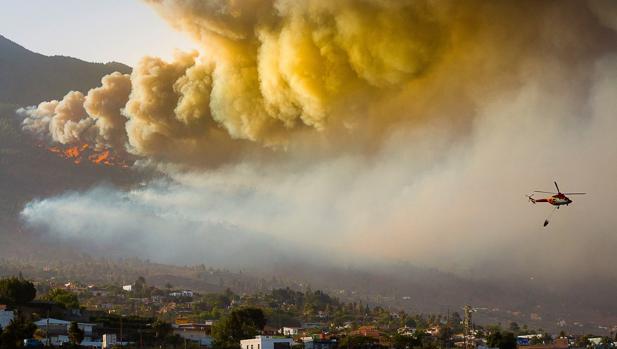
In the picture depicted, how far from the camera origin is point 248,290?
19538cm

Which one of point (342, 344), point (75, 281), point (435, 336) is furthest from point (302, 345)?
point (75, 281)

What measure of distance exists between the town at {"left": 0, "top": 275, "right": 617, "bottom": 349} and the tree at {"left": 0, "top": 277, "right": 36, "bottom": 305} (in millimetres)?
77

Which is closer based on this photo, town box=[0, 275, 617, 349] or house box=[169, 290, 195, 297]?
town box=[0, 275, 617, 349]

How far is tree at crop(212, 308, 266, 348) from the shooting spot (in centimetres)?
8725

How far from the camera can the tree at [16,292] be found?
300 feet

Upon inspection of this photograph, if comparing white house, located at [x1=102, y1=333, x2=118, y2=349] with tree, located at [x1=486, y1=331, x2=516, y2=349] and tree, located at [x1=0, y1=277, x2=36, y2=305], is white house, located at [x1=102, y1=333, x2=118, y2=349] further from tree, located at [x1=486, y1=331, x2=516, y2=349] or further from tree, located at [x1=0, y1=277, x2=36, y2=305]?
tree, located at [x1=486, y1=331, x2=516, y2=349]

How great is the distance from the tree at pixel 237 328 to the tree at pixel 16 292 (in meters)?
14.7

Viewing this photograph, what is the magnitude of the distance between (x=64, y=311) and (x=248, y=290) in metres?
105

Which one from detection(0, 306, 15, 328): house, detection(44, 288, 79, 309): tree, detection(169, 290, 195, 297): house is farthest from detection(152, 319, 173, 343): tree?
detection(169, 290, 195, 297): house

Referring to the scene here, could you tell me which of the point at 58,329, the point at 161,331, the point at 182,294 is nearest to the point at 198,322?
the point at 161,331

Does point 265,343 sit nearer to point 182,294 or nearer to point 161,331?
point 161,331

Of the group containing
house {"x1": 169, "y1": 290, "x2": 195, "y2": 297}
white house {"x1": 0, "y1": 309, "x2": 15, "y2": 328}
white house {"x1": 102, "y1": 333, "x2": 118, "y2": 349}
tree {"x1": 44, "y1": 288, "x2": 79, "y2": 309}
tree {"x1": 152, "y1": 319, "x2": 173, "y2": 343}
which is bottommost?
white house {"x1": 102, "y1": 333, "x2": 118, "y2": 349}

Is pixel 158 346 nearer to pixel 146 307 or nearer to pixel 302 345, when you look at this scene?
pixel 302 345

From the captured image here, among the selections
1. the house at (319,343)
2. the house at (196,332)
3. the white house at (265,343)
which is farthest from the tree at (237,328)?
the house at (319,343)
